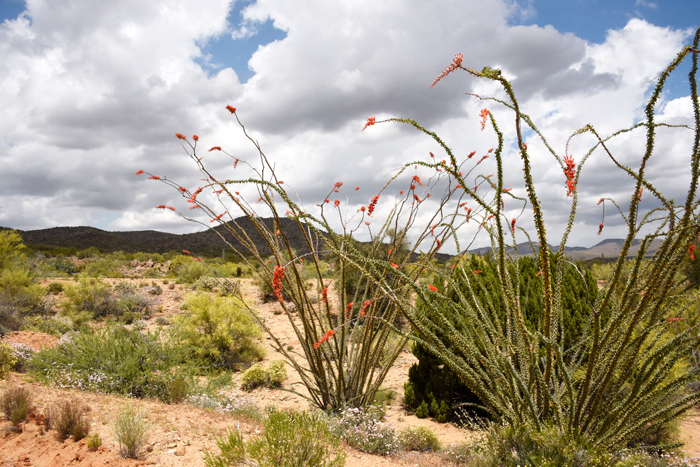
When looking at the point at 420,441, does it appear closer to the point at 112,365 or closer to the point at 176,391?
the point at 176,391

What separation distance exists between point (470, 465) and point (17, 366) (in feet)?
22.7

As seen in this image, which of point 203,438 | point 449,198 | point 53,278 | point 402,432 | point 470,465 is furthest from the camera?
point 53,278

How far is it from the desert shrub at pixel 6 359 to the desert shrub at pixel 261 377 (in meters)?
3.55

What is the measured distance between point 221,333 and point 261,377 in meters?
1.67

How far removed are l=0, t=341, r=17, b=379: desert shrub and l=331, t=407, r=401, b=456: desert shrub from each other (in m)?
4.95

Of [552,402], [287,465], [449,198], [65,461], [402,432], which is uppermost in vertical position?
[449,198]

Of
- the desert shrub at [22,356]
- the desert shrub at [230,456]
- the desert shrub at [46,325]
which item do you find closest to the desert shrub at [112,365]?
the desert shrub at [22,356]

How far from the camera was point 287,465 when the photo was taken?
261cm

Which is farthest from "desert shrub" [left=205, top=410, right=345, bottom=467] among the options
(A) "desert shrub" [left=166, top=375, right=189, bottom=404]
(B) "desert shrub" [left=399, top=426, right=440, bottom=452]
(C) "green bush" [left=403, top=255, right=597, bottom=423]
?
(C) "green bush" [left=403, top=255, right=597, bottom=423]

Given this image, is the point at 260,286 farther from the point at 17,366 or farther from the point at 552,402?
Answer: the point at 552,402

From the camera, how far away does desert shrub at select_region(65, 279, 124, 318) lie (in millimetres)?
11555

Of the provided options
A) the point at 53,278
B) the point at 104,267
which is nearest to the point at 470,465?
the point at 53,278

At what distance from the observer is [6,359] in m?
5.63

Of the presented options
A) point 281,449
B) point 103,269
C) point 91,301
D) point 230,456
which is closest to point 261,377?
point 230,456
